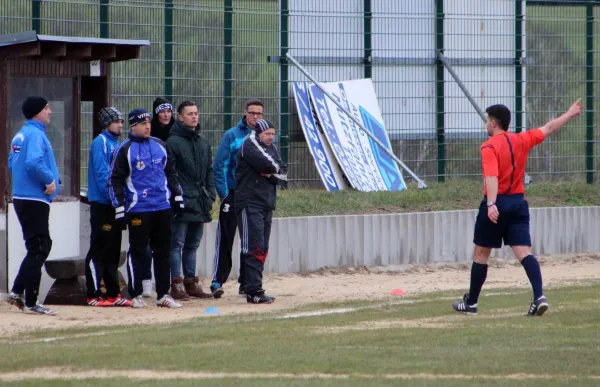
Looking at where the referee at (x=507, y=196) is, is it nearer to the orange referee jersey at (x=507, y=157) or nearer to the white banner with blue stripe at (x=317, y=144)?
the orange referee jersey at (x=507, y=157)

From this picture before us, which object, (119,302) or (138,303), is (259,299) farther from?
(119,302)

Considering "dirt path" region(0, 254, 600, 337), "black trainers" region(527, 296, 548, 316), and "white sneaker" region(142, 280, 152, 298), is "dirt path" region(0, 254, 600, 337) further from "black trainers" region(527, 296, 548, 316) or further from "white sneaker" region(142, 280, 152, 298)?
"black trainers" region(527, 296, 548, 316)

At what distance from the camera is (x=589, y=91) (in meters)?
19.0

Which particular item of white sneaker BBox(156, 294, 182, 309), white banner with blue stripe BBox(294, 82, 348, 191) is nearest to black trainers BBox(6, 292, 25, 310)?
white sneaker BBox(156, 294, 182, 309)

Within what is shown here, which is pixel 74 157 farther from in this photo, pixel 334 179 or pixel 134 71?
pixel 334 179

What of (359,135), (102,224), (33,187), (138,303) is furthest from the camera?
(359,135)

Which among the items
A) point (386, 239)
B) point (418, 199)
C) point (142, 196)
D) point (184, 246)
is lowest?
point (386, 239)

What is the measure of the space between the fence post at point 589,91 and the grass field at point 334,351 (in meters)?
8.88

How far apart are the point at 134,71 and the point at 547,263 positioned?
19.9 feet

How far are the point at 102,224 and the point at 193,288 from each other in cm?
129

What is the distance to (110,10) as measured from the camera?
15.0m

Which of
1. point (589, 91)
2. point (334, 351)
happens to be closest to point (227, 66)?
point (589, 91)

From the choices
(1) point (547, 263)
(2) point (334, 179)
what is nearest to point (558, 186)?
(1) point (547, 263)

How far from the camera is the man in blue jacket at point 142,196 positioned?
11.2 m
